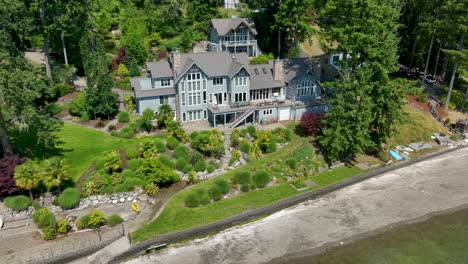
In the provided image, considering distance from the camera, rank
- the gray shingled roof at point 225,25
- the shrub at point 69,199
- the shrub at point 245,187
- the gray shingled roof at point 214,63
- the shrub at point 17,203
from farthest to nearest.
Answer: the gray shingled roof at point 225,25 < the gray shingled roof at point 214,63 < the shrub at point 245,187 < the shrub at point 69,199 < the shrub at point 17,203

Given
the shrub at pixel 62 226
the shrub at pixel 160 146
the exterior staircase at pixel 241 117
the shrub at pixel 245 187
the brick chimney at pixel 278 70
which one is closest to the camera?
the shrub at pixel 62 226

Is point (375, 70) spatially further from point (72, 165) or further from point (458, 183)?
point (72, 165)

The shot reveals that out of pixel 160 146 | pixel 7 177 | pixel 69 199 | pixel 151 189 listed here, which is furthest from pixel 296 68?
pixel 7 177

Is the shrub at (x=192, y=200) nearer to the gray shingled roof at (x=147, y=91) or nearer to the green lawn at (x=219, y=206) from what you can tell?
the green lawn at (x=219, y=206)

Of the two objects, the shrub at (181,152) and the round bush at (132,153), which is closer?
the round bush at (132,153)

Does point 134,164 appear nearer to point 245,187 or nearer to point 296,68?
point 245,187

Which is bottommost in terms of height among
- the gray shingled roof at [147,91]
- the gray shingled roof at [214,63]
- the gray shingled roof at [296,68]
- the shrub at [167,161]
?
the shrub at [167,161]

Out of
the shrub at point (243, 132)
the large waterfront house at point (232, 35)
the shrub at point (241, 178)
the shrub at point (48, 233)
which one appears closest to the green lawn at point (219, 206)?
the shrub at point (241, 178)

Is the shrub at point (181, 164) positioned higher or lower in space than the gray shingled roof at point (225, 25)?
lower
